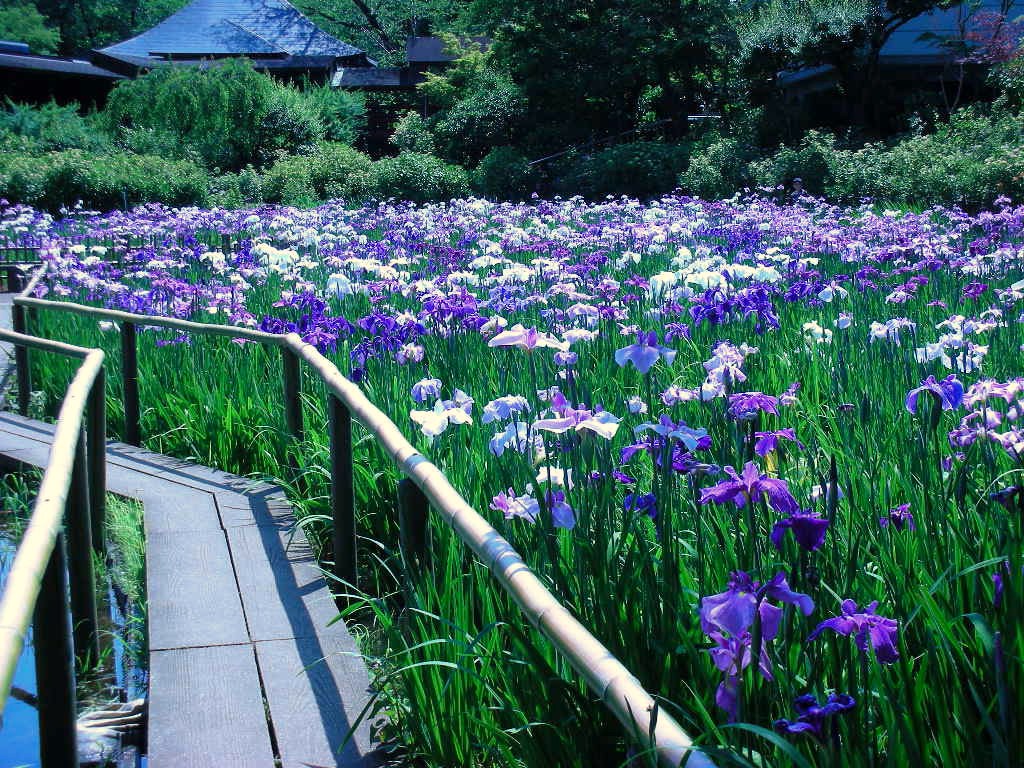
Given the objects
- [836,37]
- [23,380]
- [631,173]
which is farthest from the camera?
[631,173]

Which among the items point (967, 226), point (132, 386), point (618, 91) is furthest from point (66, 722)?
point (618, 91)

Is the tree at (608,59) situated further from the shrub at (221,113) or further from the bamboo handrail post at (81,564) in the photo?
the bamboo handrail post at (81,564)

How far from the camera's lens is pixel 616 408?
3.86 m

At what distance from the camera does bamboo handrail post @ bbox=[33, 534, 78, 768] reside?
6.99 feet

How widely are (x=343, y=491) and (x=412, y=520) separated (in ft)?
2.41

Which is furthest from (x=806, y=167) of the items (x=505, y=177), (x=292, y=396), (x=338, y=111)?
(x=338, y=111)

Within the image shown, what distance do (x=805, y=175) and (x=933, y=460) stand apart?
17.7 m

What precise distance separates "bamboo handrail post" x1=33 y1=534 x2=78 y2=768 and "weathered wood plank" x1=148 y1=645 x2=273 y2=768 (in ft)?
0.73

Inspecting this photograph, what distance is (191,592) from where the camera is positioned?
11.0 ft

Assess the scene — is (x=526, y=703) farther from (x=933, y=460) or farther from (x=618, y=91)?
(x=618, y=91)

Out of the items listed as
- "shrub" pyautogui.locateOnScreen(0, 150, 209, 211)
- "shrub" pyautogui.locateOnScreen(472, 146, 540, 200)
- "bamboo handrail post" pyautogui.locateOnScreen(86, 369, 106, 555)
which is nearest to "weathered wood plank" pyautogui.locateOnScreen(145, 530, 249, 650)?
"bamboo handrail post" pyautogui.locateOnScreen(86, 369, 106, 555)

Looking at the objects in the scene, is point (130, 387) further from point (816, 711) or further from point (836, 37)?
point (836, 37)

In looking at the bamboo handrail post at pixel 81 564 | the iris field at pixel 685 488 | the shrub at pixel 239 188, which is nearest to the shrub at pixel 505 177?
the shrub at pixel 239 188

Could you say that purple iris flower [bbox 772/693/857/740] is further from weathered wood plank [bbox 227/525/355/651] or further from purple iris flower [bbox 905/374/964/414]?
weathered wood plank [bbox 227/525/355/651]
